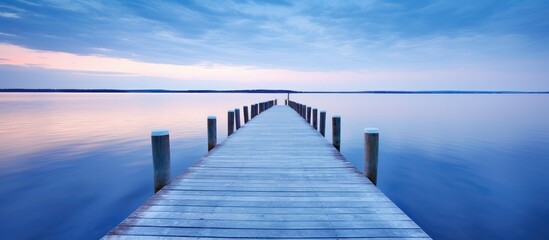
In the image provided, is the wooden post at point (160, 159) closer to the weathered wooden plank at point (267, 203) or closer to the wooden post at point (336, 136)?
the weathered wooden plank at point (267, 203)

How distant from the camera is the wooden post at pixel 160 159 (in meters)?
4.88

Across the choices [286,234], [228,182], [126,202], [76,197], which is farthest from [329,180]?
[76,197]

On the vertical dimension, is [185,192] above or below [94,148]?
above

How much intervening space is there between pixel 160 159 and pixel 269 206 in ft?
6.84

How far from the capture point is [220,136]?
64.5 feet

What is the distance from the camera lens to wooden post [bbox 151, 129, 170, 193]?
16.0 ft

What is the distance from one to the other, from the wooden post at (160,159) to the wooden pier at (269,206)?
18cm

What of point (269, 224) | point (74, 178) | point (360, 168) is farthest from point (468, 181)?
point (74, 178)

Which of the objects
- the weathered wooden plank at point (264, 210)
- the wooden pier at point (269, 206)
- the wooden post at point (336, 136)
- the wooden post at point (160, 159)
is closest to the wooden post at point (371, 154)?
the wooden pier at point (269, 206)

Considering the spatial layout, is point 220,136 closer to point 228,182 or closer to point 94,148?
point 94,148

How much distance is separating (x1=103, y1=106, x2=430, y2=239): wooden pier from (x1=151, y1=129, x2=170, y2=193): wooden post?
18 cm

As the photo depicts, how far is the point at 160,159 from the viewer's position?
194 inches

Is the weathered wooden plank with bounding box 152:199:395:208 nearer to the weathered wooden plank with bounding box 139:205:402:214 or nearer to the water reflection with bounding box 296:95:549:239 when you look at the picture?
the weathered wooden plank with bounding box 139:205:402:214

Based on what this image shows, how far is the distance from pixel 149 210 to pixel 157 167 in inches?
45.9
